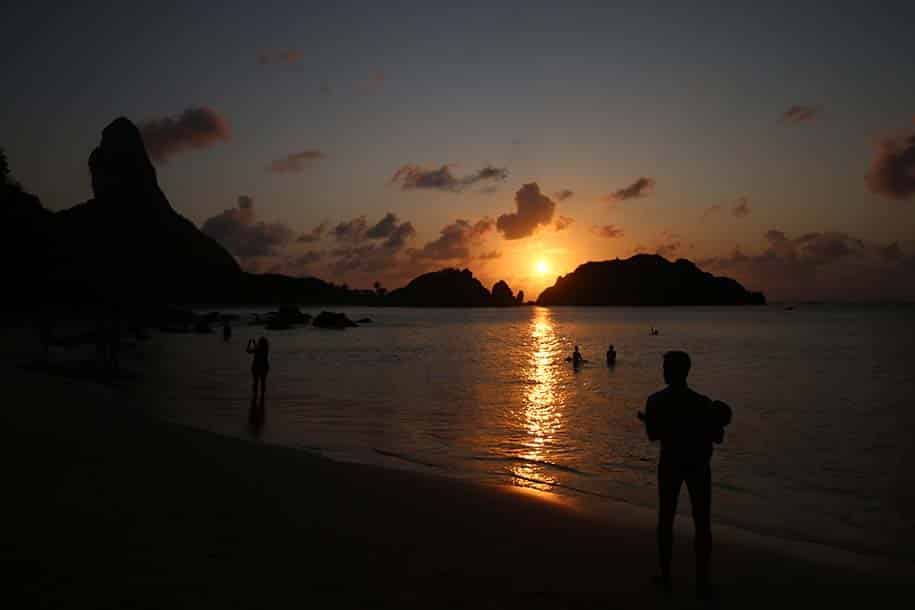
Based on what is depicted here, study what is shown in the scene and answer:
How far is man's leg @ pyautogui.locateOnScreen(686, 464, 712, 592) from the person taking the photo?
250 inches

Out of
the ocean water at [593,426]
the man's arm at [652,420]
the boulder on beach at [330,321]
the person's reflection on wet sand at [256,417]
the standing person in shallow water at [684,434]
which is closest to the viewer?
the standing person in shallow water at [684,434]

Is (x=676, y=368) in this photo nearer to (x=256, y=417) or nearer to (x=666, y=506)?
(x=666, y=506)

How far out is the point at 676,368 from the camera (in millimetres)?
6371

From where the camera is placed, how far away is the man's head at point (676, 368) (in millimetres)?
6336

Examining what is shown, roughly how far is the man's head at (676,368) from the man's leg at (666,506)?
2.97 ft

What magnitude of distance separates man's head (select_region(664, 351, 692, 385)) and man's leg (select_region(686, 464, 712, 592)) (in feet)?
3.03

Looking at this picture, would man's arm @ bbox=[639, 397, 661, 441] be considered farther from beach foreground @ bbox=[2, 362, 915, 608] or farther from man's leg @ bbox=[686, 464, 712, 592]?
beach foreground @ bbox=[2, 362, 915, 608]

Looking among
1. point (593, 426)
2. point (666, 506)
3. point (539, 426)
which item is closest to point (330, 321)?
point (539, 426)

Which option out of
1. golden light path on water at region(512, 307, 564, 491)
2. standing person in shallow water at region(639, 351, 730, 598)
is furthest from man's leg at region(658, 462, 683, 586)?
golden light path on water at region(512, 307, 564, 491)

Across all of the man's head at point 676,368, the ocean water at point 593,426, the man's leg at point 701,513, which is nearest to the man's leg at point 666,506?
the man's leg at point 701,513

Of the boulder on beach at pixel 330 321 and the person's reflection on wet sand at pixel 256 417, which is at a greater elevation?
the boulder on beach at pixel 330 321

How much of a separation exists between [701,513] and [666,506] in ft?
1.16

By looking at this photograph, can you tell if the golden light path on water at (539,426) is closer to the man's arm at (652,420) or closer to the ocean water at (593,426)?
the ocean water at (593,426)

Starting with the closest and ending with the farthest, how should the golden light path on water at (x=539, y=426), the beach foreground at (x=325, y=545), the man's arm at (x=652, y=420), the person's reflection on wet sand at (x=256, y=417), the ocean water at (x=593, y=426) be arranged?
the beach foreground at (x=325, y=545) → the man's arm at (x=652, y=420) → the ocean water at (x=593, y=426) → the golden light path on water at (x=539, y=426) → the person's reflection on wet sand at (x=256, y=417)
